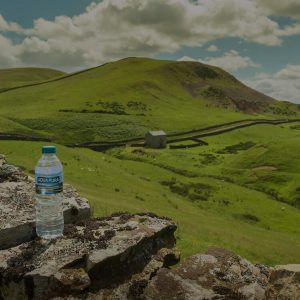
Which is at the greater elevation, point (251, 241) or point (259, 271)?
point (259, 271)

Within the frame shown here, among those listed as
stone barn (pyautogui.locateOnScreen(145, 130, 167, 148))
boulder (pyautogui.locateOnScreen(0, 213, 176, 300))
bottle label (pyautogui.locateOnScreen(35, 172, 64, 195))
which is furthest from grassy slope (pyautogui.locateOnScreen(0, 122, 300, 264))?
stone barn (pyautogui.locateOnScreen(145, 130, 167, 148))

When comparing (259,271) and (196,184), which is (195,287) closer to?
(259,271)

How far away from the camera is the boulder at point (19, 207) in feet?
40.2

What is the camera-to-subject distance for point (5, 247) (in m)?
12.1

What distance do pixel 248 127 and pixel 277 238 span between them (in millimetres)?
123408

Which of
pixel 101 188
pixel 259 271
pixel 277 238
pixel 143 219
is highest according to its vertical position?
pixel 143 219

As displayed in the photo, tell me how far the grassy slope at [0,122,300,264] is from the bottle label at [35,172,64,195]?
684cm

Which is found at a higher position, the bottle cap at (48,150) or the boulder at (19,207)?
the bottle cap at (48,150)

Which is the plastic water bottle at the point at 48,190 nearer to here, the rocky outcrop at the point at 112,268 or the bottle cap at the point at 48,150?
the bottle cap at the point at 48,150

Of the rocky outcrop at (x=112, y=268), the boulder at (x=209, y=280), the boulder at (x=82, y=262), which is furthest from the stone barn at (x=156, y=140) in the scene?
the boulder at (x=209, y=280)

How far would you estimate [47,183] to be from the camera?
11.7 metres

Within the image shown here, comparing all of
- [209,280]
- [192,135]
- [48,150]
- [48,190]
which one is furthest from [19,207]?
[192,135]

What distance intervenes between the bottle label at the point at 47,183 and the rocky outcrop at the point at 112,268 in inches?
51.1

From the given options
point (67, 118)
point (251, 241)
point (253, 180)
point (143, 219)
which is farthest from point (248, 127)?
point (143, 219)
